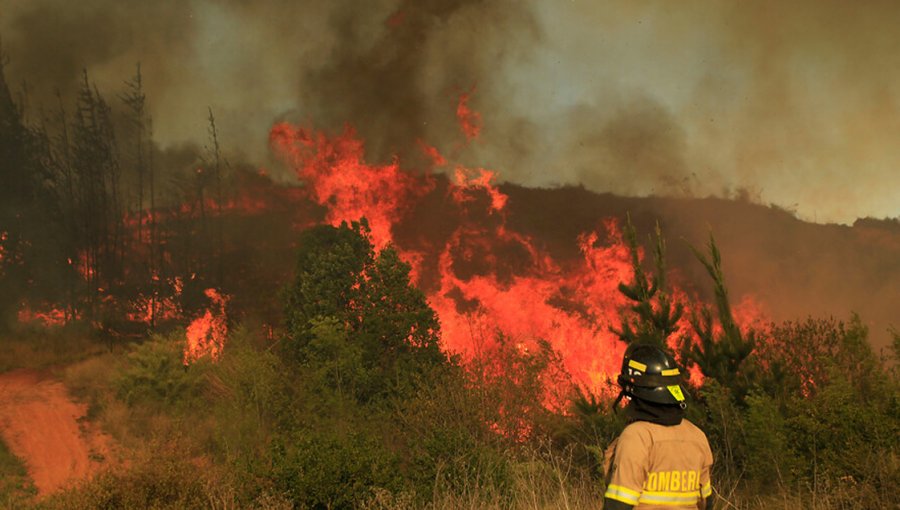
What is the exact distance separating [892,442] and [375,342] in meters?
17.5

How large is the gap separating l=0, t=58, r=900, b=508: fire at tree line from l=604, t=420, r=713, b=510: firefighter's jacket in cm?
277

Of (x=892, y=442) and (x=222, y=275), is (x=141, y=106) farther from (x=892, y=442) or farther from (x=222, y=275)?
(x=892, y=442)

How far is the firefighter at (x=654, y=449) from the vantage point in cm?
382

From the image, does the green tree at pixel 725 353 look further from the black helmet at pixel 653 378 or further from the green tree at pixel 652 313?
the black helmet at pixel 653 378

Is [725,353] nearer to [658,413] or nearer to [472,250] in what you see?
[658,413]

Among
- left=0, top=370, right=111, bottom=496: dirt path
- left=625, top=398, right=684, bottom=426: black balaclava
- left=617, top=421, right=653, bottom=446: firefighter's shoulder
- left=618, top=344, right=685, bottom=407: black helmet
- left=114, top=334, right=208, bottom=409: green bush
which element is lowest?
left=0, top=370, right=111, bottom=496: dirt path

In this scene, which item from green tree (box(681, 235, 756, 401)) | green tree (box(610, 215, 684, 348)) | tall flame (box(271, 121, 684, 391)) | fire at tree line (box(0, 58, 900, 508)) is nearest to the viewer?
fire at tree line (box(0, 58, 900, 508))

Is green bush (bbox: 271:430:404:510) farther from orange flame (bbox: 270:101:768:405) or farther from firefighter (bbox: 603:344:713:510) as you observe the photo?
orange flame (bbox: 270:101:768:405)

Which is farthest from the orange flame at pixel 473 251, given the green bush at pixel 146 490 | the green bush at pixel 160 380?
the green bush at pixel 146 490

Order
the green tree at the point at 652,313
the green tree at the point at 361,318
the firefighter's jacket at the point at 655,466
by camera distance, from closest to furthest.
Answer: the firefighter's jacket at the point at 655,466 → the green tree at the point at 652,313 → the green tree at the point at 361,318

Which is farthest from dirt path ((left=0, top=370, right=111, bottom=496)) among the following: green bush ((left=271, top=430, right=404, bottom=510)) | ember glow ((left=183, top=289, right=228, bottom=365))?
green bush ((left=271, top=430, right=404, bottom=510))

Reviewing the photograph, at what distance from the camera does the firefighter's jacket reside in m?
3.81

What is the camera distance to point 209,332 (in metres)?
31.0

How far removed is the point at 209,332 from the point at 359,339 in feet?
35.0
